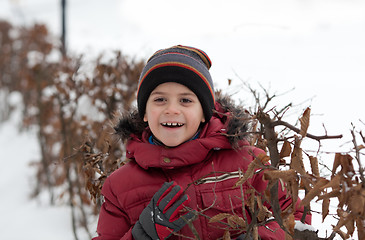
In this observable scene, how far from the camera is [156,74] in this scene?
63.0 inches

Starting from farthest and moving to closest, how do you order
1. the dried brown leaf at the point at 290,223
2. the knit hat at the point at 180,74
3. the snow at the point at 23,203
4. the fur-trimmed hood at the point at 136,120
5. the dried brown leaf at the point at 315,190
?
the snow at the point at 23,203 < the fur-trimmed hood at the point at 136,120 < the knit hat at the point at 180,74 < the dried brown leaf at the point at 290,223 < the dried brown leaf at the point at 315,190

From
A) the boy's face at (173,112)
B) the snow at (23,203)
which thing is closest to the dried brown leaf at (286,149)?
the boy's face at (173,112)


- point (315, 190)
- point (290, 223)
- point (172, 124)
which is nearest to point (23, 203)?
point (172, 124)

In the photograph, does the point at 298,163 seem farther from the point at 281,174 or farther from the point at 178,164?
the point at 178,164

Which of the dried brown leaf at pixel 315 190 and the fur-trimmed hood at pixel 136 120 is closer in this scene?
the dried brown leaf at pixel 315 190

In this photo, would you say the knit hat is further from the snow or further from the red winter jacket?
the snow

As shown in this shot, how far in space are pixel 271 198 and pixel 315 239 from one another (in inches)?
7.3

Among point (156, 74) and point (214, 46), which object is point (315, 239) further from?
point (214, 46)

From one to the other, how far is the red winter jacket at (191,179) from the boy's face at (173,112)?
5 cm

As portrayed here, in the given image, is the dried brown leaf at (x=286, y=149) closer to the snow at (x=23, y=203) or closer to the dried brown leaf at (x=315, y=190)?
the dried brown leaf at (x=315, y=190)

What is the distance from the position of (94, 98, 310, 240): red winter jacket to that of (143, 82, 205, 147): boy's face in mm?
54

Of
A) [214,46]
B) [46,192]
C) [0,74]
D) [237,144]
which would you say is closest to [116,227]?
[237,144]

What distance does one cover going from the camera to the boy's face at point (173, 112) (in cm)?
158

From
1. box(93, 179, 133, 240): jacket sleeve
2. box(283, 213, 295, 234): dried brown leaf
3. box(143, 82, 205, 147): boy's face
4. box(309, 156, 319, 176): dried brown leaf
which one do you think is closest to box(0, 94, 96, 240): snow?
box(93, 179, 133, 240): jacket sleeve
